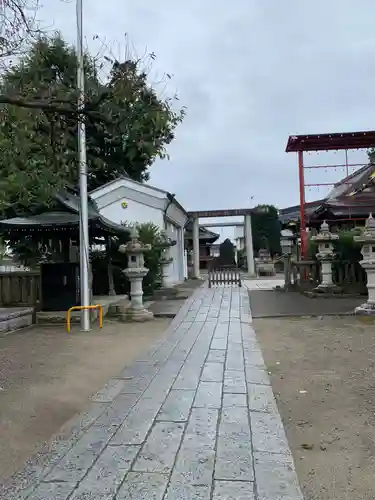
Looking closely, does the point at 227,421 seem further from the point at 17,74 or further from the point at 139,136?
the point at 17,74

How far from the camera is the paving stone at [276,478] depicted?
2770mm

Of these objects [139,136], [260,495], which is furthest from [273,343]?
[260,495]

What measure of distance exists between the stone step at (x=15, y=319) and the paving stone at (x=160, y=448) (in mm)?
6441

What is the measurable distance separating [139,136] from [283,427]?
9.66 ft

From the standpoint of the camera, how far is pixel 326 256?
555 inches

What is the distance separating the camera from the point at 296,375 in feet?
19.0

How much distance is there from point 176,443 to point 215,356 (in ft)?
10.6

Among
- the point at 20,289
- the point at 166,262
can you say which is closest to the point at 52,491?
the point at 20,289

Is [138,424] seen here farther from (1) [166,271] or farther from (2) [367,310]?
(1) [166,271]

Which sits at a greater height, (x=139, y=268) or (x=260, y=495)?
(x=139, y=268)

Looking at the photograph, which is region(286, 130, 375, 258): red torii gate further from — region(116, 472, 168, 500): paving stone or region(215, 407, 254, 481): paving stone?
region(116, 472, 168, 500): paving stone

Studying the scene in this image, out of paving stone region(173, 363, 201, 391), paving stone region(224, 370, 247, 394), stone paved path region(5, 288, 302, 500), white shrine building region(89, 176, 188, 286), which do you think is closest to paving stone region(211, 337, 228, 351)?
stone paved path region(5, 288, 302, 500)

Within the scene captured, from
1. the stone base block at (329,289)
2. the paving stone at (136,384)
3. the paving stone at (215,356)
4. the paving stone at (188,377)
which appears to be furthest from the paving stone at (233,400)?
the stone base block at (329,289)

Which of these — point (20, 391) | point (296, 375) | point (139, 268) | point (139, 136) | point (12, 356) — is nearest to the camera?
point (139, 136)
